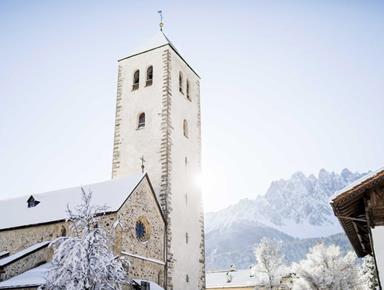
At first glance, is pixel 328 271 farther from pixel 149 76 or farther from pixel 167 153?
pixel 149 76

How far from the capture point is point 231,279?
60781 millimetres

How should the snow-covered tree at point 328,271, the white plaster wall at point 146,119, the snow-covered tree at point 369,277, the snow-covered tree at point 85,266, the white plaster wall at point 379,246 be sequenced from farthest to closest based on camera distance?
the snow-covered tree at point 369,277 → the snow-covered tree at point 328,271 → the white plaster wall at point 146,119 → the snow-covered tree at point 85,266 → the white plaster wall at point 379,246

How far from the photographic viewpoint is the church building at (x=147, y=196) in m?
21.4

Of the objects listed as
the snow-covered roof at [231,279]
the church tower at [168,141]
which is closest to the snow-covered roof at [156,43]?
the church tower at [168,141]

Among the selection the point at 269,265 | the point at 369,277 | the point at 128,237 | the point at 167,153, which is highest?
the point at 167,153

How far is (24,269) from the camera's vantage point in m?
21.3

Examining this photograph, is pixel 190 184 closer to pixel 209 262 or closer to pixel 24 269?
pixel 24 269

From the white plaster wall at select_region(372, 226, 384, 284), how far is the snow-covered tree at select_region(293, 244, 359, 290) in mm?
29918

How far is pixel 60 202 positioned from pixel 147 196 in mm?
6228

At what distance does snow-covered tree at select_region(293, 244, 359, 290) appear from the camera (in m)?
37.6

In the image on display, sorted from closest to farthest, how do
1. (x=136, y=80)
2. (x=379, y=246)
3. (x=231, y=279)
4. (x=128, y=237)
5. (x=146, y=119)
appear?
(x=379, y=246) → (x=128, y=237) → (x=146, y=119) → (x=136, y=80) → (x=231, y=279)

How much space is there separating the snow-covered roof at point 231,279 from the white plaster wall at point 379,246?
159 feet

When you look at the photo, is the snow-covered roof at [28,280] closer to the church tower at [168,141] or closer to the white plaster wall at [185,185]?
the church tower at [168,141]

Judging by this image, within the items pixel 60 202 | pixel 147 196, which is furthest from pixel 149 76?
pixel 60 202
